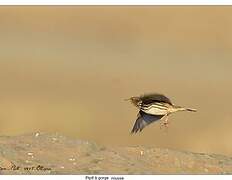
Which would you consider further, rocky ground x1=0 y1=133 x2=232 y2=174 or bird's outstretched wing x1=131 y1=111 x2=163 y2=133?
bird's outstretched wing x1=131 y1=111 x2=163 y2=133

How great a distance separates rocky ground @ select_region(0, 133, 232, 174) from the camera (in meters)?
11.9

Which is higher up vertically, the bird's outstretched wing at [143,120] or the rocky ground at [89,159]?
the bird's outstretched wing at [143,120]

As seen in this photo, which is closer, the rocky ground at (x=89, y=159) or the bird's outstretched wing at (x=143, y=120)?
the rocky ground at (x=89, y=159)

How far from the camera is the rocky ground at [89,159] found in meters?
11.9

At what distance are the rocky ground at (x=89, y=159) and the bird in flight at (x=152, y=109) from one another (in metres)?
0.44

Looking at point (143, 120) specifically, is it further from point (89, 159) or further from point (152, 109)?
point (89, 159)

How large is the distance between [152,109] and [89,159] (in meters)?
1.09

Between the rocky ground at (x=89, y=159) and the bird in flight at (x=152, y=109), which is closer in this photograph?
the rocky ground at (x=89, y=159)

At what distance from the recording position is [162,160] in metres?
12.5

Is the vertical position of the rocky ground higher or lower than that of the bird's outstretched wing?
lower

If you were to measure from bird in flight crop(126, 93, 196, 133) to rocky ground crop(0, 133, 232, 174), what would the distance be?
44cm

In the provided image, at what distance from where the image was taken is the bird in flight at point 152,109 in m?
12.4

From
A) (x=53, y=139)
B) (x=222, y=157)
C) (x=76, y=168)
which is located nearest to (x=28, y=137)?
(x=53, y=139)

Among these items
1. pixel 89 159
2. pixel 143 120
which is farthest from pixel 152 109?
pixel 89 159
